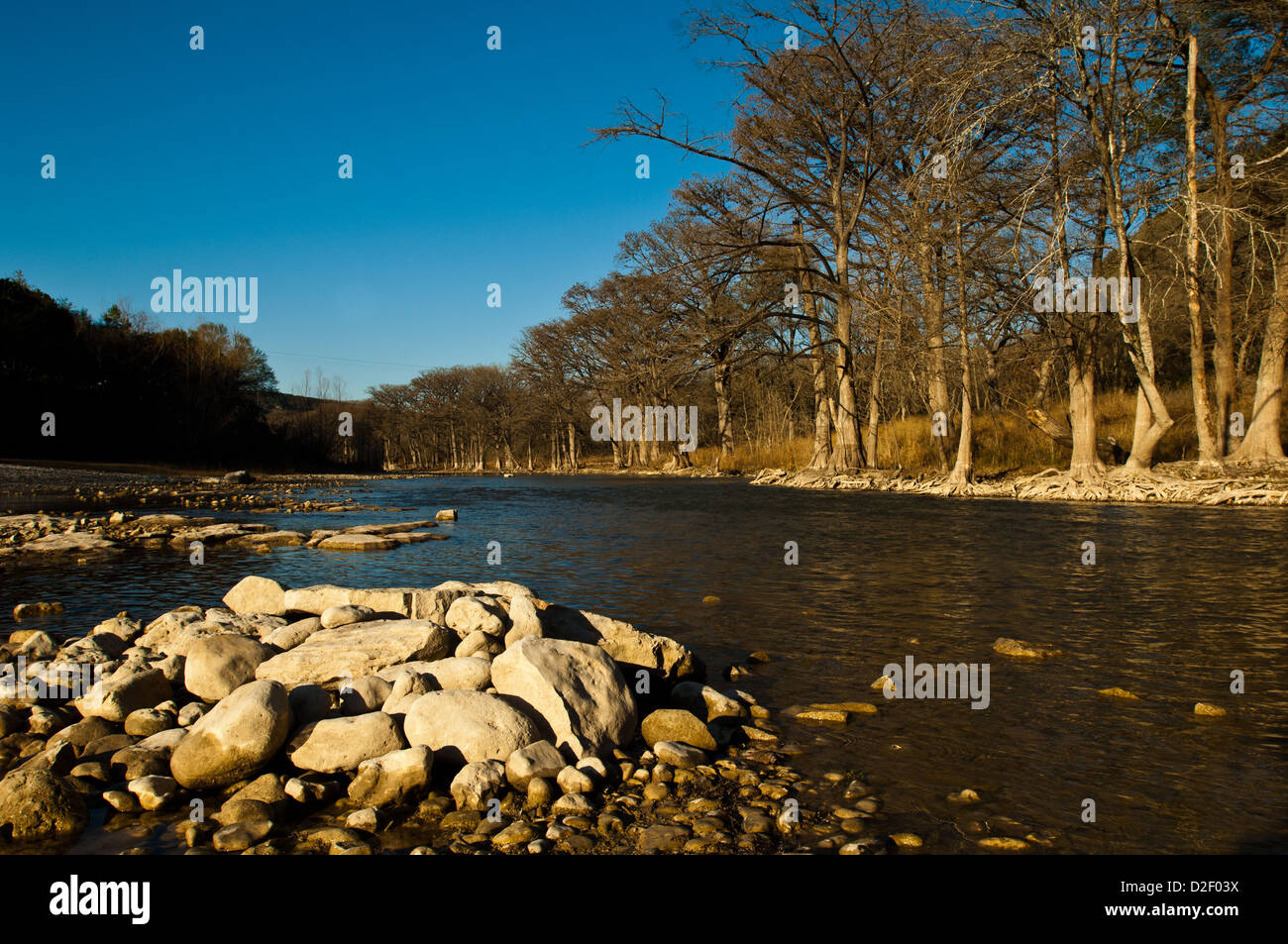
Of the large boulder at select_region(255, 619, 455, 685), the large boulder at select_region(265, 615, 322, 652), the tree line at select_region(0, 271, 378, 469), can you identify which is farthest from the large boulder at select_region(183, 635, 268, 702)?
the tree line at select_region(0, 271, 378, 469)

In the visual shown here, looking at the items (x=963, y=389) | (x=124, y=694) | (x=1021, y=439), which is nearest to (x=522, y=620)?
(x=124, y=694)

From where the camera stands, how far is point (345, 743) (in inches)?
192

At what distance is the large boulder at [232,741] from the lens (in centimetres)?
472

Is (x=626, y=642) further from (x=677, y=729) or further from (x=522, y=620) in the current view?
(x=677, y=729)

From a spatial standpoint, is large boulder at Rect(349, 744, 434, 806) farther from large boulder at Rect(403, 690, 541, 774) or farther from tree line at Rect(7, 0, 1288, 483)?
tree line at Rect(7, 0, 1288, 483)

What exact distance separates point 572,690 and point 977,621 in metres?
5.46

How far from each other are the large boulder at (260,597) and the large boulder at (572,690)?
3.65 meters

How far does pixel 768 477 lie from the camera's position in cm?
3944

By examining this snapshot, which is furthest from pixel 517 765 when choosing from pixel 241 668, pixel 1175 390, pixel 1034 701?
pixel 1175 390

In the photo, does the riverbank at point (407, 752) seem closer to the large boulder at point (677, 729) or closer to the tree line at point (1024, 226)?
the large boulder at point (677, 729)

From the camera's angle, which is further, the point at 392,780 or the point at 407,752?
the point at 407,752

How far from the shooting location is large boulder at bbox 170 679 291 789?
15.5ft

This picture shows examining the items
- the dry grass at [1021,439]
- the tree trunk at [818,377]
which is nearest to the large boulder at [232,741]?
the dry grass at [1021,439]
